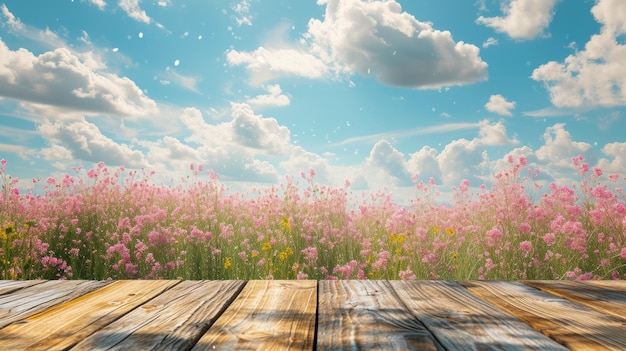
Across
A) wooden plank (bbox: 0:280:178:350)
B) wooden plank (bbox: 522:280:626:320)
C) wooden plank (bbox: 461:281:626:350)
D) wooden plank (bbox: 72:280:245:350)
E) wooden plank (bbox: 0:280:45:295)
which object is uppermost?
wooden plank (bbox: 522:280:626:320)

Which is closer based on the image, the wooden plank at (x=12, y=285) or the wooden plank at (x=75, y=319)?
the wooden plank at (x=75, y=319)

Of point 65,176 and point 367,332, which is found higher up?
point 65,176

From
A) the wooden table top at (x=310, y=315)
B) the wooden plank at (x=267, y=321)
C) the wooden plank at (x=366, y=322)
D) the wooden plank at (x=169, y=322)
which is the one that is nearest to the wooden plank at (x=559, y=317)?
the wooden table top at (x=310, y=315)

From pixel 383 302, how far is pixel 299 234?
3.78 meters

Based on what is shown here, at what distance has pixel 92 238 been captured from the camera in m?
5.70

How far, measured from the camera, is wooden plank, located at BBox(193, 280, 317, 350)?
130 cm

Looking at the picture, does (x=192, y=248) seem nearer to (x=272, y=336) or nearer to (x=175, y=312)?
(x=175, y=312)

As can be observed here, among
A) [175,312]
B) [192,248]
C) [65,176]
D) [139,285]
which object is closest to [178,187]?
[65,176]

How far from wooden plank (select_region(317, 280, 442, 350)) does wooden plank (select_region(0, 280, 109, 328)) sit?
3.24ft

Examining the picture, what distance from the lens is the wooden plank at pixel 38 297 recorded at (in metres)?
1.67

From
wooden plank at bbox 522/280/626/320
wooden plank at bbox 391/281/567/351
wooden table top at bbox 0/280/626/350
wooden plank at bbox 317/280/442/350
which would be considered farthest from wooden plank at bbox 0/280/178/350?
wooden plank at bbox 522/280/626/320

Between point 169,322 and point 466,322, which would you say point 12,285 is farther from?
point 466,322

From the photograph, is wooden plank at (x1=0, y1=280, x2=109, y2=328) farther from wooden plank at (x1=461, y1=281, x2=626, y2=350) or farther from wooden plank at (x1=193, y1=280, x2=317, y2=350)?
wooden plank at (x1=461, y1=281, x2=626, y2=350)

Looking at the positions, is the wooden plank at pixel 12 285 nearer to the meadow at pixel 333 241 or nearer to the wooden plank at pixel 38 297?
the wooden plank at pixel 38 297
